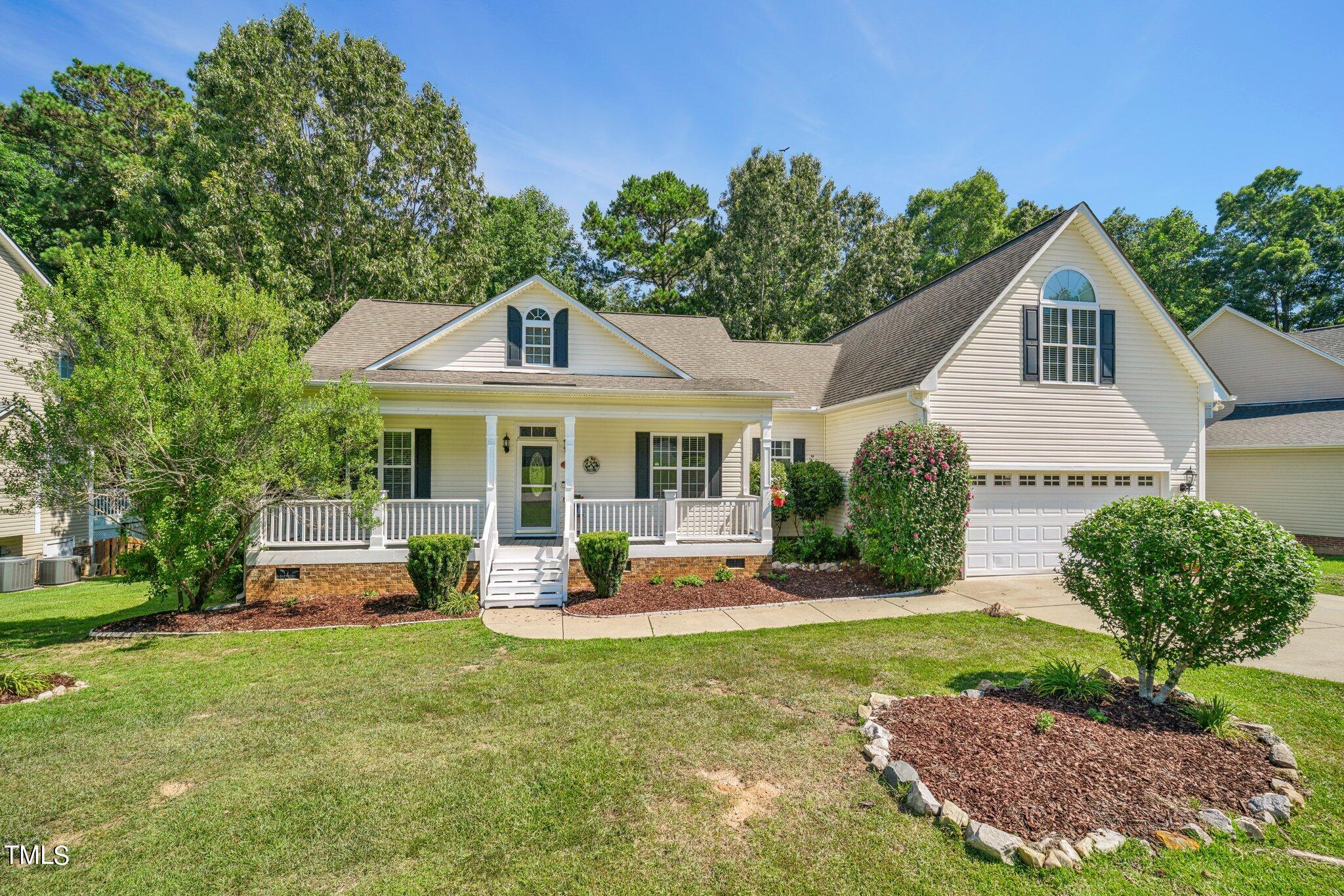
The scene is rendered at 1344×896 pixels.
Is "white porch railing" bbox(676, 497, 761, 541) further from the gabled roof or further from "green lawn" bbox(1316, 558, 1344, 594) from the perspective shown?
"green lawn" bbox(1316, 558, 1344, 594)

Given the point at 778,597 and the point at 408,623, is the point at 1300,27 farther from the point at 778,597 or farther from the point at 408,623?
the point at 408,623

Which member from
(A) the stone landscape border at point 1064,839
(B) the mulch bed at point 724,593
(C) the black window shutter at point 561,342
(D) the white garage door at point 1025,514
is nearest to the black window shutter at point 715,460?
(B) the mulch bed at point 724,593

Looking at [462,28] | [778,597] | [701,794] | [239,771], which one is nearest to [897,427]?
[778,597]

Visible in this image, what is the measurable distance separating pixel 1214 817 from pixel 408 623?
352 inches

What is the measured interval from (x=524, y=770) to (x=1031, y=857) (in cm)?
329

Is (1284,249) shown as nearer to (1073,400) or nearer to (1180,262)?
(1180,262)

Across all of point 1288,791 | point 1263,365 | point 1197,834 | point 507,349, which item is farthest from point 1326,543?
point 507,349

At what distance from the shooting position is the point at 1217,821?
3.37 meters

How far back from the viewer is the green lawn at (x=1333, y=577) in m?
10.0

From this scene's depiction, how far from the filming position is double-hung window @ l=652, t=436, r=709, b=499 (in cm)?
1289

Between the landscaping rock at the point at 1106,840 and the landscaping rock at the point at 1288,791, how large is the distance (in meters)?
1.36

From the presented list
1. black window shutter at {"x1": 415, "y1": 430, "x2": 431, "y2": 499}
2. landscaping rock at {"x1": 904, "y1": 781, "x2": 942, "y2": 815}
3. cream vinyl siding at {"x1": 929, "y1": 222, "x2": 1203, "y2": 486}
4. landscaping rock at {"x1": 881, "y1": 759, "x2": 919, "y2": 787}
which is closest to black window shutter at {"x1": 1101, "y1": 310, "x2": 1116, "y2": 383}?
cream vinyl siding at {"x1": 929, "y1": 222, "x2": 1203, "y2": 486}

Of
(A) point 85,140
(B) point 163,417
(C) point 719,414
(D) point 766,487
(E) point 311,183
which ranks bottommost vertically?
(D) point 766,487

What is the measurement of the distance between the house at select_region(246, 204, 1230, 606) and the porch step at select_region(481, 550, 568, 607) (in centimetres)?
8
